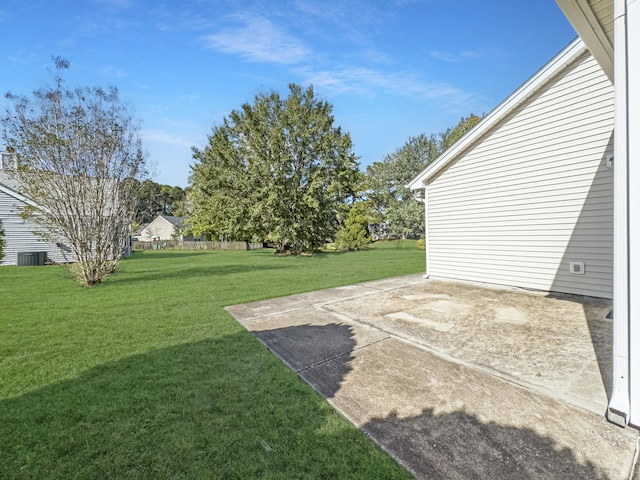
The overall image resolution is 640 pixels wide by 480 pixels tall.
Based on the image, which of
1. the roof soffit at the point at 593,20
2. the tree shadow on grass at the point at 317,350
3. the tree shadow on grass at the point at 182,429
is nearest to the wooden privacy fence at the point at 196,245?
the tree shadow on grass at the point at 317,350

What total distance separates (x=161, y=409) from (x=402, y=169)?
1291 inches

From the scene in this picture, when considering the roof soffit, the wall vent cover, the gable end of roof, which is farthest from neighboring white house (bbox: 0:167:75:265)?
the wall vent cover

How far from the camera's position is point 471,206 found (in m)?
7.11

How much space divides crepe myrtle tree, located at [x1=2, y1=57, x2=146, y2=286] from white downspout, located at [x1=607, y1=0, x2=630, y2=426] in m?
9.52

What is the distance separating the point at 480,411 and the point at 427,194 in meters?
6.72

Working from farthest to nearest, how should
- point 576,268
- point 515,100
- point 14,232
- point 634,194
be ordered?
1. point 14,232
2. point 515,100
3. point 576,268
4. point 634,194

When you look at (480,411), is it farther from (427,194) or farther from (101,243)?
(101,243)

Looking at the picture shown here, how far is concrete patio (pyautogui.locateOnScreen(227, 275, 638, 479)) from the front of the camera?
1.72 m

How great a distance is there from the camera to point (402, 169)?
3197cm

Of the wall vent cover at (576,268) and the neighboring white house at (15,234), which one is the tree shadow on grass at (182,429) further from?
the neighboring white house at (15,234)

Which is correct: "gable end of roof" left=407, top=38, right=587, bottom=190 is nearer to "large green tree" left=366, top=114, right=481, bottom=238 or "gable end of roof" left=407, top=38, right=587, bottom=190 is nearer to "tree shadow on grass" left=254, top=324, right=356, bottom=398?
"tree shadow on grass" left=254, top=324, right=356, bottom=398

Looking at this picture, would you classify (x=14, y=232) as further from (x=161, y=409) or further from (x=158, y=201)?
(x=158, y=201)

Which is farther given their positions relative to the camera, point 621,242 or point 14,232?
point 14,232

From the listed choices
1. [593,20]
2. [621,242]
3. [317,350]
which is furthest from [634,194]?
[317,350]
